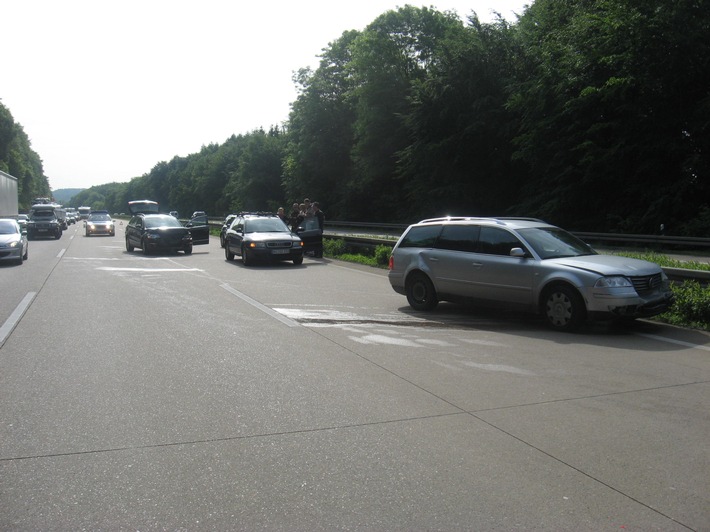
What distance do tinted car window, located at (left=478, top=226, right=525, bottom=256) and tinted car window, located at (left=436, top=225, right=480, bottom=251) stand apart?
0.51 feet

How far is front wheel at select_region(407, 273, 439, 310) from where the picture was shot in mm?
11453

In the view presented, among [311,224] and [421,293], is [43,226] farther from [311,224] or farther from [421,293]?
[421,293]

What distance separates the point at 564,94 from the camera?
2875 centimetres

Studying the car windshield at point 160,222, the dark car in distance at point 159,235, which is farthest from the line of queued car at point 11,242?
the car windshield at point 160,222

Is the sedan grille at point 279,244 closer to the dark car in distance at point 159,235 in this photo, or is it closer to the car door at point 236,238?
the car door at point 236,238

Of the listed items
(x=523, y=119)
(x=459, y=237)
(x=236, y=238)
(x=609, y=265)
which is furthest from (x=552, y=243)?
(x=523, y=119)

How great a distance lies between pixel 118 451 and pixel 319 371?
274cm

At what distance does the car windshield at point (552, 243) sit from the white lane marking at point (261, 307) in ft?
12.6

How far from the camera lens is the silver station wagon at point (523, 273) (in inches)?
353

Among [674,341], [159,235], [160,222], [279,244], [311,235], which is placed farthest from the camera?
[160,222]

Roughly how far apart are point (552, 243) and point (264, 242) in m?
12.2

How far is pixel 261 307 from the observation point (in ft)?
38.8

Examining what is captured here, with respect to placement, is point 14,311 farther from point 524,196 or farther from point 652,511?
point 524,196

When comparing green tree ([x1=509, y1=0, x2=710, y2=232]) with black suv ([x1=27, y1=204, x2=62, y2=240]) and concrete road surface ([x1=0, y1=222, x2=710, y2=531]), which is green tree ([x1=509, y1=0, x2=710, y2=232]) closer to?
concrete road surface ([x1=0, y1=222, x2=710, y2=531])
